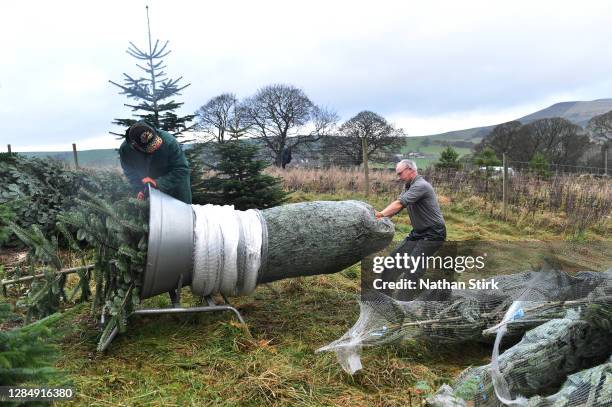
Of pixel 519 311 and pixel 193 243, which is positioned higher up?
pixel 193 243

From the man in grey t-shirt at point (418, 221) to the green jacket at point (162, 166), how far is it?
2.26 meters

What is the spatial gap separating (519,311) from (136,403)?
9.24 ft

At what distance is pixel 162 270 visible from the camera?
371 cm

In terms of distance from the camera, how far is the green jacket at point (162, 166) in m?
4.50

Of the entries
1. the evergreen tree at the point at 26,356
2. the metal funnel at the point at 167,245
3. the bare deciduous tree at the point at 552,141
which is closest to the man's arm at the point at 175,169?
the metal funnel at the point at 167,245

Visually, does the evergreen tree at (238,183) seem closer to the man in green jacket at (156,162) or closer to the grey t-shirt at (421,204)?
the man in green jacket at (156,162)

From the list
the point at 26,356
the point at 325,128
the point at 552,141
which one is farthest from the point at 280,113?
the point at 26,356

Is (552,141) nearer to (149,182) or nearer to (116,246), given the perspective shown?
(149,182)

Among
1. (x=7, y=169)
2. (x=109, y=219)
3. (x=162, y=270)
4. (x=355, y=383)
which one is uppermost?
(x=7, y=169)

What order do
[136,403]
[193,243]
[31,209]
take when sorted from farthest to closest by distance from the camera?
[31,209]
[193,243]
[136,403]

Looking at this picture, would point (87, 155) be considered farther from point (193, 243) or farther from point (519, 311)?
point (519, 311)

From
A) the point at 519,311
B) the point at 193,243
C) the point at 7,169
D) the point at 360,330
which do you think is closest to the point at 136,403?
the point at 193,243

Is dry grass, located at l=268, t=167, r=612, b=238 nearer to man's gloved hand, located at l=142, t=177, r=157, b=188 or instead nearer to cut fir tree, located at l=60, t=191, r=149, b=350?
man's gloved hand, located at l=142, t=177, r=157, b=188

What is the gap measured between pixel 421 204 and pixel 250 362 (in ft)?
8.54
